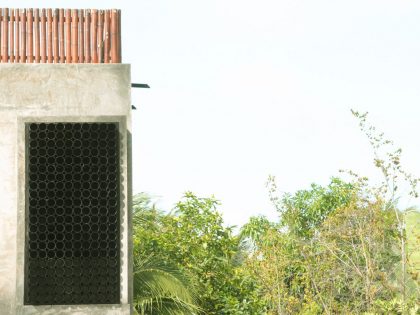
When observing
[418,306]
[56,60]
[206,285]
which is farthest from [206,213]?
[56,60]

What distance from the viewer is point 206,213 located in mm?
26938

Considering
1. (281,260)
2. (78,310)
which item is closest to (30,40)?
(78,310)

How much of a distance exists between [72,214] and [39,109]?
156 centimetres

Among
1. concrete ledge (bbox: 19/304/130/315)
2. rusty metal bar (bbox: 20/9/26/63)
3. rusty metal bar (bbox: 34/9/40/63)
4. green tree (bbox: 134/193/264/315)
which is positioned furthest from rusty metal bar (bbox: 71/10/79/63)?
green tree (bbox: 134/193/264/315)

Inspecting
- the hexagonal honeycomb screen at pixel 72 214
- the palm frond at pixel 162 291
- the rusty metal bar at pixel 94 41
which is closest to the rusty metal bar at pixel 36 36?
the rusty metal bar at pixel 94 41

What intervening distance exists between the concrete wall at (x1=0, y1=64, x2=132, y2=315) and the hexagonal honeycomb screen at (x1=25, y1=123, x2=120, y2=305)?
133mm

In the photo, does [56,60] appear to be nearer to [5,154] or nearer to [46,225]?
[5,154]

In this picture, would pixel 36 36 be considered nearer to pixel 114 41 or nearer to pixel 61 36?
pixel 61 36

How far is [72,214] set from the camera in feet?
45.3

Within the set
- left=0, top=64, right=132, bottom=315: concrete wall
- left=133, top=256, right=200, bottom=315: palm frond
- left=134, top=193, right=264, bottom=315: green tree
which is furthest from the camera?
left=134, top=193, right=264, bottom=315: green tree

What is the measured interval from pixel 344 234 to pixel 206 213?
18.4ft

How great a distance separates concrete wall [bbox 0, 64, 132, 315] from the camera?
45.5 ft

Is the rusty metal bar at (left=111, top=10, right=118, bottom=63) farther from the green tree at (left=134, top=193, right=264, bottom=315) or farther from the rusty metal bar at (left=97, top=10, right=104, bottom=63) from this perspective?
the green tree at (left=134, top=193, right=264, bottom=315)

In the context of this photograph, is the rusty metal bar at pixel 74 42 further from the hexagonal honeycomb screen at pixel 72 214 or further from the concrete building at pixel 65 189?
the hexagonal honeycomb screen at pixel 72 214
